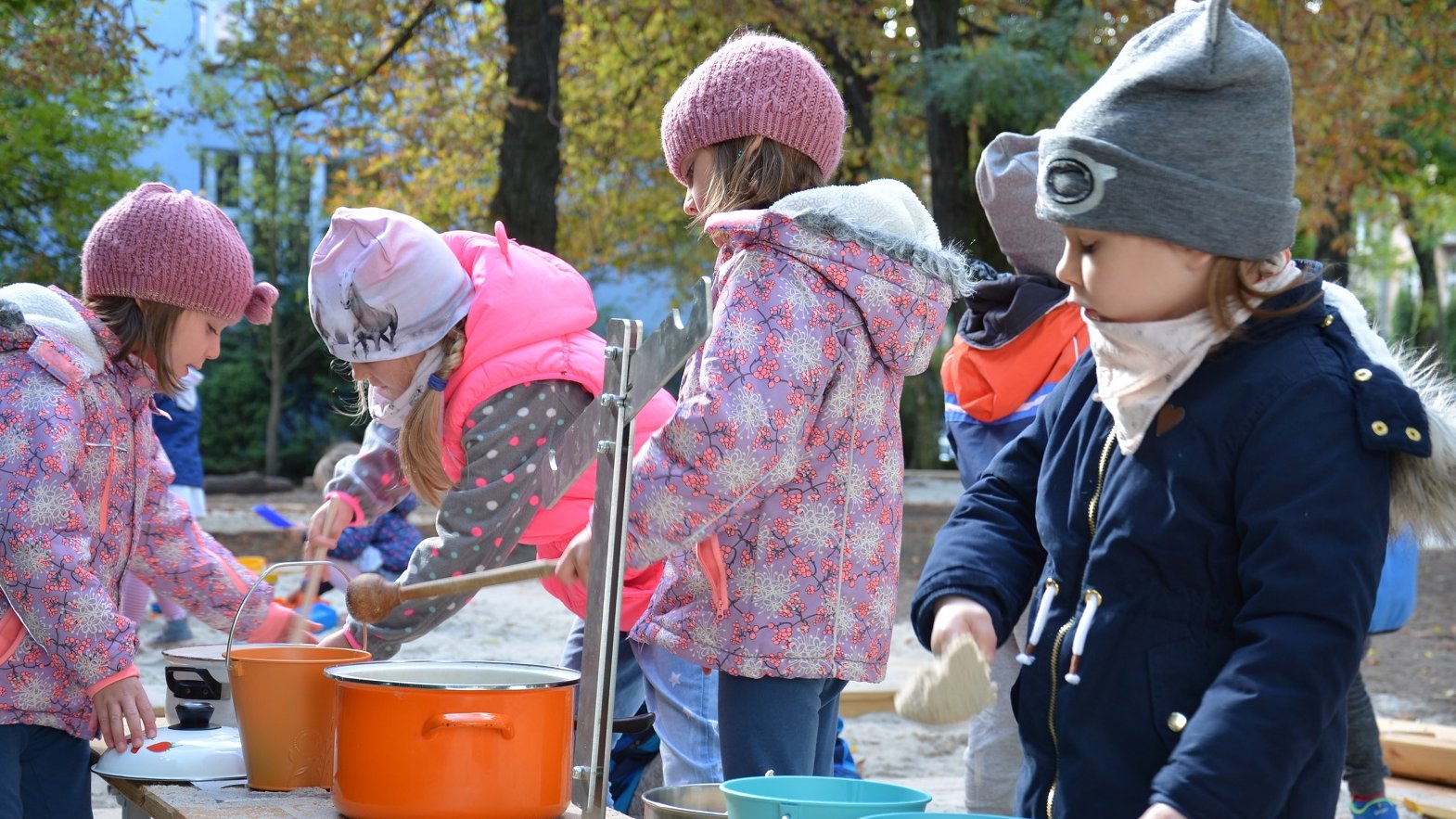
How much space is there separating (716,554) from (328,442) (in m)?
17.8

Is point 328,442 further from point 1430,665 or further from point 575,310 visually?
point 575,310

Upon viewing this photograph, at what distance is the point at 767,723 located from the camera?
2525 millimetres

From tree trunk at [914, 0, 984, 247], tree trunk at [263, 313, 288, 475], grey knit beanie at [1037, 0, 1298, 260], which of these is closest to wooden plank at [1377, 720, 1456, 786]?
grey knit beanie at [1037, 0, 1298, 260]

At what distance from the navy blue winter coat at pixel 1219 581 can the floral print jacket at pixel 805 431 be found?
1.94 ft

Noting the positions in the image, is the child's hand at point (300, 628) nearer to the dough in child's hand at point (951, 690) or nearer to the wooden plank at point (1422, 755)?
the dough in child's hand at point (951, 690)

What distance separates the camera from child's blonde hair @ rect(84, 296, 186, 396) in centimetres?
283

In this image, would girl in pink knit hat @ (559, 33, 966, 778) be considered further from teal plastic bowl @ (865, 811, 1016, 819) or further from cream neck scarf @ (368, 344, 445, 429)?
teal plastic bowl @ (865, 811, 1016, 819)

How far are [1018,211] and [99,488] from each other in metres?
2.30

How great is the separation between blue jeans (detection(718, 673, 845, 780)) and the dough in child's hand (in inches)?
31.9

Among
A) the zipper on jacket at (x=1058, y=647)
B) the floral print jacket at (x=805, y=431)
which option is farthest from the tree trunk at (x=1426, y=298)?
the zipper on jacket at (x=1058, y=647)

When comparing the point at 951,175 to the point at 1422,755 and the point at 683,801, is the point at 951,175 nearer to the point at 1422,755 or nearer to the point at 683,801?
the point at 1422,755

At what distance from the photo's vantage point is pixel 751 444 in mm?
2361

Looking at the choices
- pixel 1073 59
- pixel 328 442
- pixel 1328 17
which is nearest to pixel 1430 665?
pixel 1073 59

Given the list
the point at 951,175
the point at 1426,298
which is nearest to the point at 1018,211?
the point at 951,175
